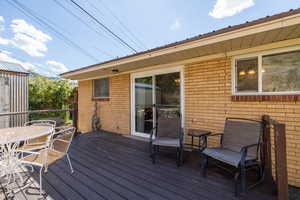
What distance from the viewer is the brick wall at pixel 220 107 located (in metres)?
2.27

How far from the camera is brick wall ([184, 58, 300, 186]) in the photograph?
227 cm

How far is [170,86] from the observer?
391cm

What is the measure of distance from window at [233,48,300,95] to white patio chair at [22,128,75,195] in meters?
3.41

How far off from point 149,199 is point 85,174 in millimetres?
1286

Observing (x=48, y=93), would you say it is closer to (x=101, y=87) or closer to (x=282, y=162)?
(x=101, y=87)

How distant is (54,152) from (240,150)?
321cm

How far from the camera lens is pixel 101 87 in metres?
5.84

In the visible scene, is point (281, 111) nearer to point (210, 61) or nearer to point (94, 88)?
point (210, 61)

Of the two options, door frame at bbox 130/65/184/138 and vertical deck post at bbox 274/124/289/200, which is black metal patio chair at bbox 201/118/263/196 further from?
door frame at bbox 130/65/184/138

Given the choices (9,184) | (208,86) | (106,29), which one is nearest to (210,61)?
(208,86)

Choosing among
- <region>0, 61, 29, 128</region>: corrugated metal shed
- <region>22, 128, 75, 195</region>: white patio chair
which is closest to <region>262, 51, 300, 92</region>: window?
<region>22, 128, 75, 195</region>: white patio chair

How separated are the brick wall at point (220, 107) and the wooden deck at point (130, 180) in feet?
2.74

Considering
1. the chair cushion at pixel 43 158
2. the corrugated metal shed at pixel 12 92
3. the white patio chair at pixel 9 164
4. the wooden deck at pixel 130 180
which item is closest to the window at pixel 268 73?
the wooden deck at pixel 130 180

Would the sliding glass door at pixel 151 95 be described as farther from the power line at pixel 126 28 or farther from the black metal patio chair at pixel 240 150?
the power line at pixel 126 28
